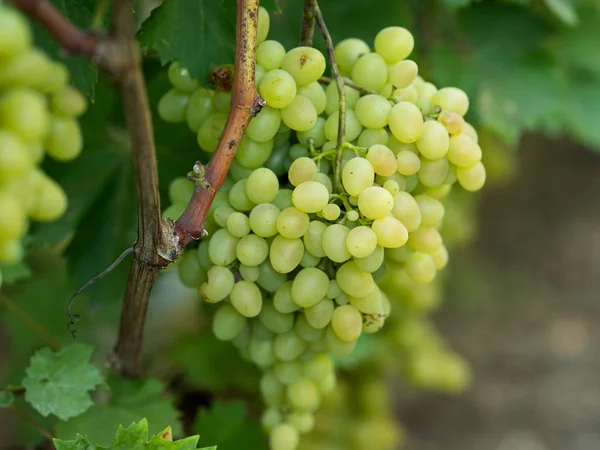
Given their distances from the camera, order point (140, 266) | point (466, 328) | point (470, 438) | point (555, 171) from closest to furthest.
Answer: point (140, 266)
point (470, 438)
point (466, 328)
point (555, 171)

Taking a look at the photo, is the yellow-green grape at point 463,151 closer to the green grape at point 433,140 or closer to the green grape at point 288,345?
the green grape at point 433,140

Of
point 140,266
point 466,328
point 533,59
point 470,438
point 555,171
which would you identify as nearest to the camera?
point 140,266

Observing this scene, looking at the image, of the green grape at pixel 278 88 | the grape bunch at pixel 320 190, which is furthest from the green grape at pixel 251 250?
the green grape at pixel 278 88

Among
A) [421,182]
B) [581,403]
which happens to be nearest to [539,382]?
[581,403]

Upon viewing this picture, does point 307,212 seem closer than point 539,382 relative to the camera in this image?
Yes

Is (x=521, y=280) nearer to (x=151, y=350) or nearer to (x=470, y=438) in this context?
(x=470, y=438)
